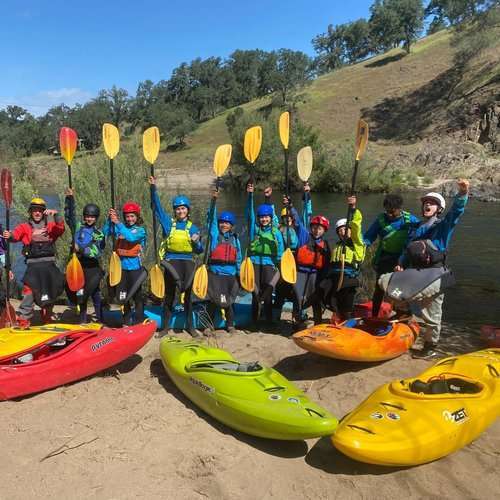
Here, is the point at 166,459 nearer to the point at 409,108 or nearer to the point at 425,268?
the point at 425,268

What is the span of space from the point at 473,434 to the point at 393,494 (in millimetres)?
741

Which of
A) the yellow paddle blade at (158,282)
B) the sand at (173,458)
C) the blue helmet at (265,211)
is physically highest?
the blue helmet at (265,211)

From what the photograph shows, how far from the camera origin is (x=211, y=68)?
6544cm

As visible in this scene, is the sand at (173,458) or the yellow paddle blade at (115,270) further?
the yellow paddle blade at (115,270)

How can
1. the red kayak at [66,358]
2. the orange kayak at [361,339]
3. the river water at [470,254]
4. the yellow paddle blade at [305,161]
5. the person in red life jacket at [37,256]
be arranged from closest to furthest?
1. the red kayak at [66,358]
2. the orange kayak at [361,339]
3. the person in red life jacket at [37,256]
4. the yellow paddle blade at [305,161]
5. the river water at [470,254]

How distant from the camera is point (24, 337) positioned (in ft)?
12.5

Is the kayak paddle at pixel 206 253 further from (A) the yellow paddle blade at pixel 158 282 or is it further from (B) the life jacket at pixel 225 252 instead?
(A) the yellow paddle blade at pixel 158 282

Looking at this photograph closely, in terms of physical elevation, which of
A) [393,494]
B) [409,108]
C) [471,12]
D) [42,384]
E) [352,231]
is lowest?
[393,494]

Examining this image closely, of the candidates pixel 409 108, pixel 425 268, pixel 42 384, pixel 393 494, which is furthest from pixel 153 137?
pixel 409 108

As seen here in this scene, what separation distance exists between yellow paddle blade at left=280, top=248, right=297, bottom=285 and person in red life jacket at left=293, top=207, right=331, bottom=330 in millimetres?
142

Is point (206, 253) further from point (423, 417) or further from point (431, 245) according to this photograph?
point (423, 417)

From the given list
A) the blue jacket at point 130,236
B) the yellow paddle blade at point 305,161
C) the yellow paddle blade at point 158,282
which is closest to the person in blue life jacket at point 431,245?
the yellow paddle blade at point 305,161

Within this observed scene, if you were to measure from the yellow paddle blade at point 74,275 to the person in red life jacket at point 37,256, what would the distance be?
0.53ft

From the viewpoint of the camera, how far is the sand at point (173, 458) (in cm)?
262
